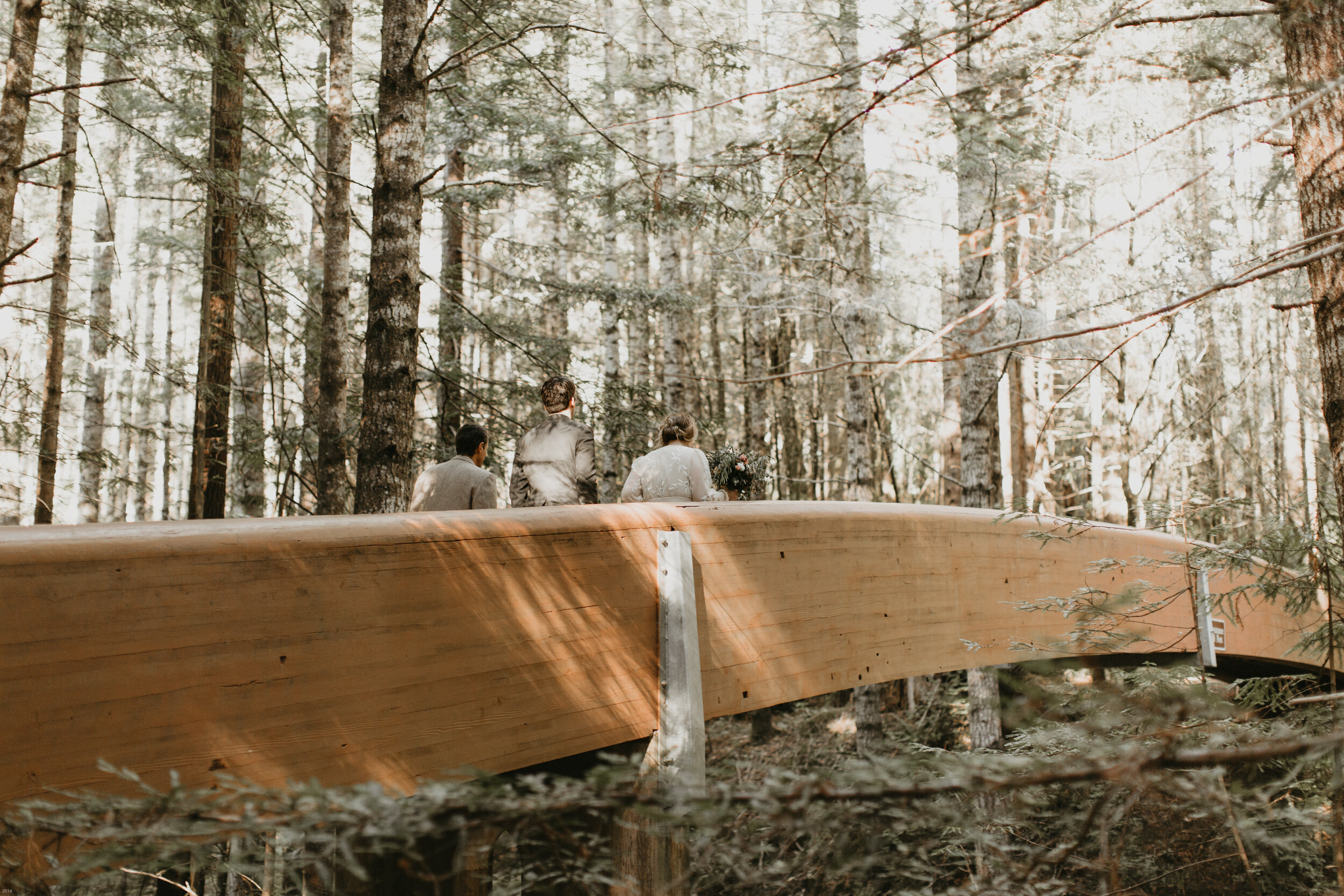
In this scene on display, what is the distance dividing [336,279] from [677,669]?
220 inches

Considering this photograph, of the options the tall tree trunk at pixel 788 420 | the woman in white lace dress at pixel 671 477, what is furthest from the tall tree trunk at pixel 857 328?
the tall tree trunk at pixel 788 420

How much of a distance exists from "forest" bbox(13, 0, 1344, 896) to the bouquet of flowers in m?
1.01

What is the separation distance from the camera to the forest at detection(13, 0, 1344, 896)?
1.50 m

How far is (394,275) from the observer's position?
5.07 m

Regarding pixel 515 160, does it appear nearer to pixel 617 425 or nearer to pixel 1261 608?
pixel 617 425

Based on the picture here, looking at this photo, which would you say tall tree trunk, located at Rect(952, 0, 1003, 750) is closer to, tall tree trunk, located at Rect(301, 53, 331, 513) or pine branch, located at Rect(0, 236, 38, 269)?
tall tree trunk, located at Rect(301, 53, 331, 513)

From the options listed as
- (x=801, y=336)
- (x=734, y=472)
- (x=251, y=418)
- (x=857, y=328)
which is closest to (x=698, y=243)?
(x=801, y=336)

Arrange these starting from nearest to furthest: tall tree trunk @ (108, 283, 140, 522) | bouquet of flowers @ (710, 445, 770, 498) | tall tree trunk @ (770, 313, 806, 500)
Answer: bouquet of flowers @ (710, 445, 770, 498) < tall tree trunk @ (108, 283, 140, 522) < tall tree trunk @ (770, 313, 806, 500)

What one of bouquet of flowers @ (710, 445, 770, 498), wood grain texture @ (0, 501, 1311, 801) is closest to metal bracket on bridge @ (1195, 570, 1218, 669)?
wood grain texture @ (0, 501, 1311, 801)

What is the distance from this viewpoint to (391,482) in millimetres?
5113

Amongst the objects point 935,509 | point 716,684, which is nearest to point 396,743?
point 716,684

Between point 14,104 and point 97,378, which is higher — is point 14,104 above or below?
above

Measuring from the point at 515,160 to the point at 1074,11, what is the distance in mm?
6211

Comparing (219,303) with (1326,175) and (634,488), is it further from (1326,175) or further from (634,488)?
(1326,175)
